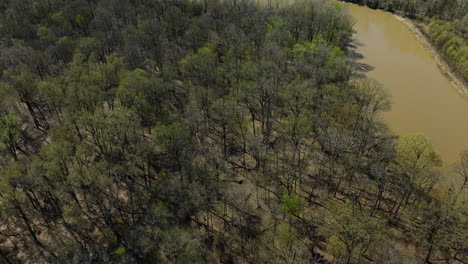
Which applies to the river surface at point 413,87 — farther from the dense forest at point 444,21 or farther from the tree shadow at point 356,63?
the dense forest at point 444,21

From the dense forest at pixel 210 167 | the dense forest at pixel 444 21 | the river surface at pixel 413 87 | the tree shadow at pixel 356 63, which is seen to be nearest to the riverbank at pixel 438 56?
the dense forest at pixel 444 21

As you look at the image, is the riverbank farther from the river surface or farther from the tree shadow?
the tree shadow

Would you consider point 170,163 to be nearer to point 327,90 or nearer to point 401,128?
point 327,90

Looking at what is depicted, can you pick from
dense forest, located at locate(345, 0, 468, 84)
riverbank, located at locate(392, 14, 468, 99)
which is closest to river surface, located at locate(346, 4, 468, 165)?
riverbank, located at locate(392, 14, 468, 99)

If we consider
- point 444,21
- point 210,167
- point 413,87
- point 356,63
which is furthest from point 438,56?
point 210,167

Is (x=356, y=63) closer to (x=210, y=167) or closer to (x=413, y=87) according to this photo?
(x=413, y=87)

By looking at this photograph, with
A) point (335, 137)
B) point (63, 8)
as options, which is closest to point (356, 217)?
point (335, 137)

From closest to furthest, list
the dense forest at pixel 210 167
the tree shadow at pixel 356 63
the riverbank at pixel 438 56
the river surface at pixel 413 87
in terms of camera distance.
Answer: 1. the dense forest at pixel 210 167
2. the river surface at pixel 413 87
3. the riverbank at pixel 438 56
4. the tree shadow at pixel 356 63
